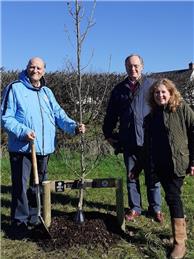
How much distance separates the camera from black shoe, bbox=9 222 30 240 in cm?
491

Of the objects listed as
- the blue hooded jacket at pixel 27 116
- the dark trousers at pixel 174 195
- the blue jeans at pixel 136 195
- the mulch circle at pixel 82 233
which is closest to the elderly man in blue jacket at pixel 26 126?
the blue hooded jacket at pixel 27 116

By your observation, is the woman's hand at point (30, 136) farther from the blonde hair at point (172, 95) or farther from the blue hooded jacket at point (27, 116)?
the blonde hair at point (172, 95)

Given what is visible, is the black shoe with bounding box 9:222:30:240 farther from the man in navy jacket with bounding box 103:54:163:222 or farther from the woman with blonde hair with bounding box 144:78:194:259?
the woman with blonde hair with bounding box 144:78:194:259

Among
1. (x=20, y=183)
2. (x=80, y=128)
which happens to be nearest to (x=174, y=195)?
(x=80, y=128)

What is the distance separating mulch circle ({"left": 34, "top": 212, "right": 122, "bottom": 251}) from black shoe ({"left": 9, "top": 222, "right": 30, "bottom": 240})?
0.13 metres

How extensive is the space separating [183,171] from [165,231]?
3.20 ft

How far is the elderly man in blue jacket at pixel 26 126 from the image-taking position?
475 cm

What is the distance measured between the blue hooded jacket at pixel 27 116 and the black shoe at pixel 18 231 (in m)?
0.82

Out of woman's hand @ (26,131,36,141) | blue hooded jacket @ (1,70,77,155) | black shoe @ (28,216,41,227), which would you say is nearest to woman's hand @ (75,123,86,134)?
blue hooded jacket @ (1,70,77,155)

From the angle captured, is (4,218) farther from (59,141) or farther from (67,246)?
(59,141)

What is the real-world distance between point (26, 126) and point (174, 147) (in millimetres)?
1574

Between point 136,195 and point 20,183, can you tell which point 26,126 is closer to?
point 20,183

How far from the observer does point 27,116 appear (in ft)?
15.9

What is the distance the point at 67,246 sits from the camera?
4512 millimetres
